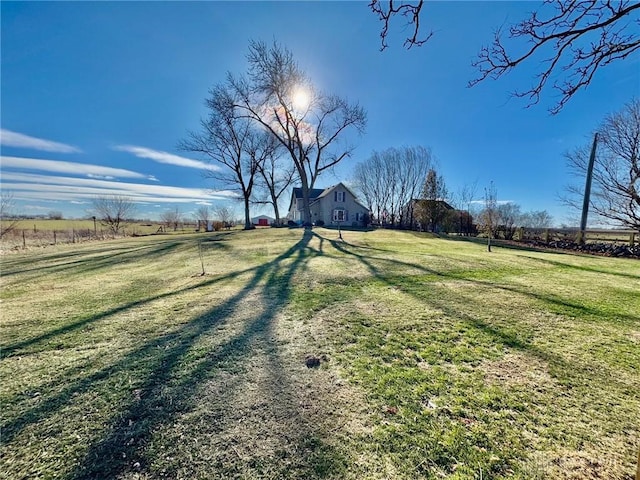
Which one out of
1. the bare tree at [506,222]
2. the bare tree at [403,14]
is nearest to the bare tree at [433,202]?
the bare tree at [506,222]

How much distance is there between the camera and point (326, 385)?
2301mm

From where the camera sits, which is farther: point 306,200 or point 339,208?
point 339,208

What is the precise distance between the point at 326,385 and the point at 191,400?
1.16m

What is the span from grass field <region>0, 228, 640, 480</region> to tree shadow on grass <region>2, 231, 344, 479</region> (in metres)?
0.01

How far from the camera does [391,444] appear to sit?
169cm

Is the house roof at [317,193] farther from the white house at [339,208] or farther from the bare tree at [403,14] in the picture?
the bare tree at [403,14]

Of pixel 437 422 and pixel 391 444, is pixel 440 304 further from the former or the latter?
pixel 391 444

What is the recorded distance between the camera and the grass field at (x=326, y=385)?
63.0 inches

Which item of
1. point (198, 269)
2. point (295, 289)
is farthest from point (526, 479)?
point (198, 269)

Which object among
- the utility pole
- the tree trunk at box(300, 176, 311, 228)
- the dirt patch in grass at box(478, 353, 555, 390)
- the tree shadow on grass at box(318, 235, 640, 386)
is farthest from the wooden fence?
the tree trunk at box(300, 176, 311, 228)

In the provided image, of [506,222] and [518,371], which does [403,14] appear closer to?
[518,371]

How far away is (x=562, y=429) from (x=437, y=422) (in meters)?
0.85

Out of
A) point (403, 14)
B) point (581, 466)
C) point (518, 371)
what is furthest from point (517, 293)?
point (403, 14)

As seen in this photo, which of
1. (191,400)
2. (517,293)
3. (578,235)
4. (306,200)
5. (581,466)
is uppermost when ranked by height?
(306,200)
